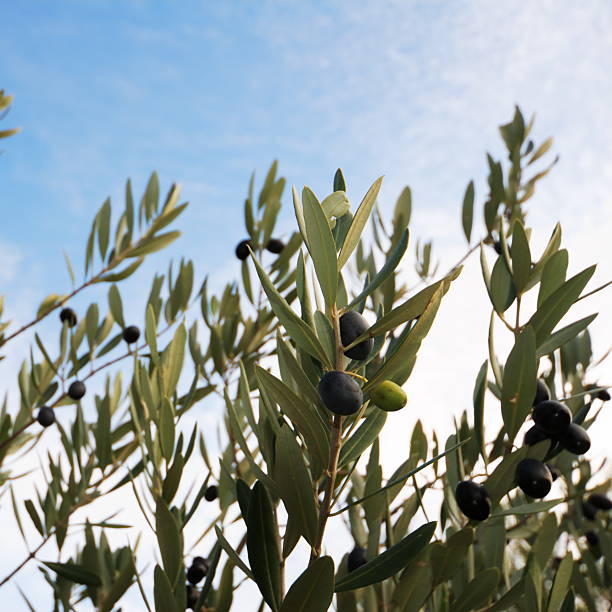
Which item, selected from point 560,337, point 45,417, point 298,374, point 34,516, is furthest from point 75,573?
point 560,337

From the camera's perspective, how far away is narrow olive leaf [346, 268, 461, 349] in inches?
32.5

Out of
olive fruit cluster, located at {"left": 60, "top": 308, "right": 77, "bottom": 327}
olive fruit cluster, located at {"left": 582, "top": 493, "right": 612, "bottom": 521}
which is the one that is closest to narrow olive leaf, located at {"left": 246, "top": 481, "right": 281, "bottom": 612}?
olive fruit cluster, located at {"left": 582, "top": 493, "right": 612, "bottom": 521}

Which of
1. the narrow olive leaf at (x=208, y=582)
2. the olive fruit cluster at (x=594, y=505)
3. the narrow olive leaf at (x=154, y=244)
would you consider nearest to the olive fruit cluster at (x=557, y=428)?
the narrow olive leaf at (x=208, y=582)

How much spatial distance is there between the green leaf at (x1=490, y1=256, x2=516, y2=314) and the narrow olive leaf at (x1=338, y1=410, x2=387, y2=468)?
0.40 metres

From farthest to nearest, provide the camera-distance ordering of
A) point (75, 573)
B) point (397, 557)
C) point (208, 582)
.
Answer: point (75, 573), point (208, 582), point (397, 557)

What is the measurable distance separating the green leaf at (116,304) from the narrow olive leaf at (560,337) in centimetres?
158

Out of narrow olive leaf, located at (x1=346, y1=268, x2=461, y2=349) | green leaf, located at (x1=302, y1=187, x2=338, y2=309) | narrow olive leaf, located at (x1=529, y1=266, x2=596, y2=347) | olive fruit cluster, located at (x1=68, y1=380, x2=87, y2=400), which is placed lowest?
narrow olive leaf, located at (x1=346, y1=268, x2=461, y2=349)

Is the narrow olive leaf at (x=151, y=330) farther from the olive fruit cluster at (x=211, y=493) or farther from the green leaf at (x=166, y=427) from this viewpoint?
the olive fruit cluster at (x=211, y=493)

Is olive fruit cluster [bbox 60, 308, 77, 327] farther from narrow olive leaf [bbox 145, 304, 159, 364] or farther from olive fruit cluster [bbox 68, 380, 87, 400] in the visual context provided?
narrow olive leaf [bbox 145, 304, 159, 364]

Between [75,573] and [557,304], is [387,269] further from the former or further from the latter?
[75,573]

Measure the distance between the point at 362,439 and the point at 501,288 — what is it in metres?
0.48

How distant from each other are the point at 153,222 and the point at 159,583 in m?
2.06

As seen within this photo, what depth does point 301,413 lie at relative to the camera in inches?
35.7

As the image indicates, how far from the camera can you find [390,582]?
4.61ft
